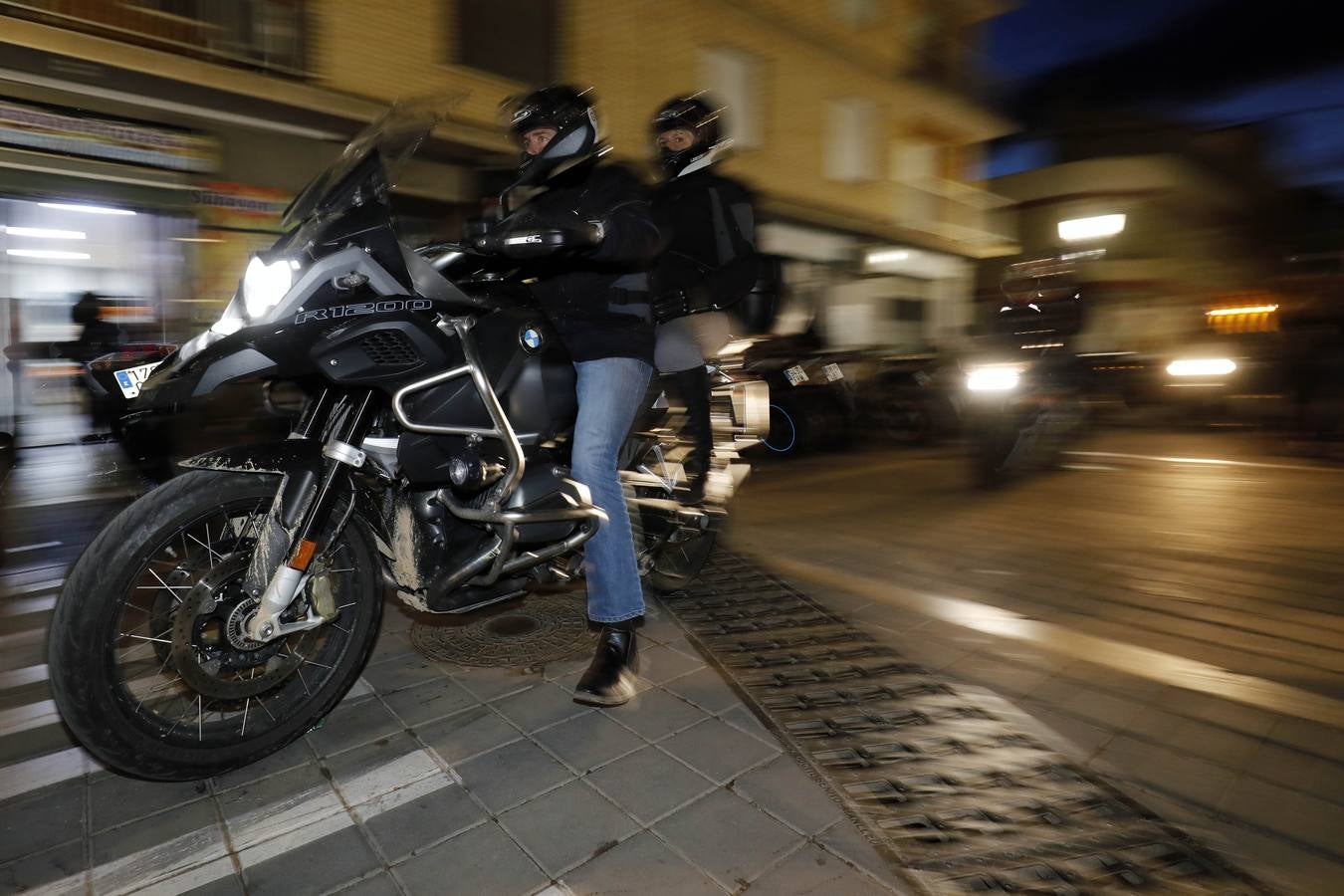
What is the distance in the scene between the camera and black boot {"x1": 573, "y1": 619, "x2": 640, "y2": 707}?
9.37 ft

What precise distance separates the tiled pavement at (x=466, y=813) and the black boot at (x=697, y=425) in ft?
3.94

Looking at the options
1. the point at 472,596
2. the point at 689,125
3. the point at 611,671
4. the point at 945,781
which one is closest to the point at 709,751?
the point at 611,671

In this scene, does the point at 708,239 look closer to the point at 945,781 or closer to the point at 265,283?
the point at 265,283

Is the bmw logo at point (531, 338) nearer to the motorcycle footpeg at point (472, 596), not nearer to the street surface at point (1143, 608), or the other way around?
the motorcycle footpeg at point (472, 596)

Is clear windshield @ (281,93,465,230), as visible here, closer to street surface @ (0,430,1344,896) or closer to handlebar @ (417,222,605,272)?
handlebar @ (417,222,605,272)

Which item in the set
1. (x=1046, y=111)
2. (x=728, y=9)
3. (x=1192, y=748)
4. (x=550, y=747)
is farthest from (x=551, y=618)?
(x=1046, y=111)

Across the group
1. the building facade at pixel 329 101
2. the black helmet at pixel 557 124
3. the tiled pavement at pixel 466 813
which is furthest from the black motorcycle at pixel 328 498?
the building facade at pixel 329 101

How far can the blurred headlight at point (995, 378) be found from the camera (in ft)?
23.0

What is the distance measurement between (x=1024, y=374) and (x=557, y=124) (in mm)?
5665

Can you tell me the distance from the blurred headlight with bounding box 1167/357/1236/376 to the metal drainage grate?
33.1ft

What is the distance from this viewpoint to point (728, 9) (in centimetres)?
1505

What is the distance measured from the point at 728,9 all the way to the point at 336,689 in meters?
15.8

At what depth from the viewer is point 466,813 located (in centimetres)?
224

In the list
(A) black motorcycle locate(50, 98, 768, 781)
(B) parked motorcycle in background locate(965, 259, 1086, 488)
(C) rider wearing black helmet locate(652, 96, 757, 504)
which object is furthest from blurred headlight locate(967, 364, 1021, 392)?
(A) black motorcycle locate(50, 98, 768, 781)
